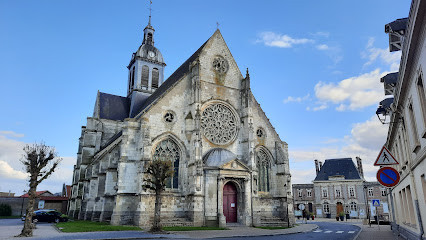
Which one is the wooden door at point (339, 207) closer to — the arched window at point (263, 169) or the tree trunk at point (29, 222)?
the arched window at point (263, 169)

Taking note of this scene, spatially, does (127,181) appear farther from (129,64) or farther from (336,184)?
(336,184)

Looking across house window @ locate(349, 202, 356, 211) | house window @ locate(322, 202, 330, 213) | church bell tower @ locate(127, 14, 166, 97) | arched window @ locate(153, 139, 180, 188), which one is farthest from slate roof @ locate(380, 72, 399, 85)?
house window @ locate(322, 202, 330, 213)

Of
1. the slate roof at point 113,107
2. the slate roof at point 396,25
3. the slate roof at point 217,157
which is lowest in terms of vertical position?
the slate roof at point 217,157

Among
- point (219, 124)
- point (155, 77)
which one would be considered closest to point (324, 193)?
point (219, 124)

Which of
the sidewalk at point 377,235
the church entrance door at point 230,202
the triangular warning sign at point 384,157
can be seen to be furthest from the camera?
the church entrance door at point 230,202

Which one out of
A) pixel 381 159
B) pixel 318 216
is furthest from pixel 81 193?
pixel 318 216

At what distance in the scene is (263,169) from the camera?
2798 cm

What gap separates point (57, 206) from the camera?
141 feet

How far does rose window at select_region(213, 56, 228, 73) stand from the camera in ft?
91.7

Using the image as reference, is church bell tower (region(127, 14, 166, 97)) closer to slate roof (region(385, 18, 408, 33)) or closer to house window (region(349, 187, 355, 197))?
slate roof (region(385, 18, 408, 33))

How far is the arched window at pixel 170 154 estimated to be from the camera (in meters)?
23.3

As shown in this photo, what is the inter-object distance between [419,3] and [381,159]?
3634mm

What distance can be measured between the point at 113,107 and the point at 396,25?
3267 cm

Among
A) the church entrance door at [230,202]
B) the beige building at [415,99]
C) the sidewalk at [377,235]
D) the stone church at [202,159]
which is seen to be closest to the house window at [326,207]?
the stone church at [202,159]
